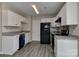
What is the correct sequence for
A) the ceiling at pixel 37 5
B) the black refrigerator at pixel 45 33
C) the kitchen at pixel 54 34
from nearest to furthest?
the kitchen at pixel 54 34, the ceiling at pixel 37 5, the black refrigerator at pixel 45 33

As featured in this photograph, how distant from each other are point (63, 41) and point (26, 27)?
239 inches

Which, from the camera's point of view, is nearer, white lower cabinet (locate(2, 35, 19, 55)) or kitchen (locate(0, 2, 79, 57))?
kitchen (locate(0, 2, 79, 57))

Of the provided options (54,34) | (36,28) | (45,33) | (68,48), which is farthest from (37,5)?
(36,28)

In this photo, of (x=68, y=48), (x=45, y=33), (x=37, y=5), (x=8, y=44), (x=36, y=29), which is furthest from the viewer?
(x=36, y=29)

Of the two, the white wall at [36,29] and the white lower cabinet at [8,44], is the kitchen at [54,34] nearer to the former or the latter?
the white lower cabinet at [8,44]

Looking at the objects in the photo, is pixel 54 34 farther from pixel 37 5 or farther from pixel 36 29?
pixel 36 29

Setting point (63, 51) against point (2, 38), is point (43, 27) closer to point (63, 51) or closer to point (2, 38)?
point (2, 38)

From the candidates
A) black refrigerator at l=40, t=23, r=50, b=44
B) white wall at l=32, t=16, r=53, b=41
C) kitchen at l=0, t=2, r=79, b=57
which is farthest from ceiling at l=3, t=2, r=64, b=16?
white wall at l=32, t=16, r=53, b=41

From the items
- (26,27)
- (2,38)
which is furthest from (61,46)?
(26,27)

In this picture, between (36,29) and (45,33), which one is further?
(36,29)

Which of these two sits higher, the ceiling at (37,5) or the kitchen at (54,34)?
the ceiling at (37,5)

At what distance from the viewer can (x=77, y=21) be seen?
3.30 meters

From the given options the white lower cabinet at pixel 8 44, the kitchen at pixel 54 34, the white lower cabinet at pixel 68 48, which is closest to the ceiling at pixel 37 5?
the kitchen at pixel 54 34

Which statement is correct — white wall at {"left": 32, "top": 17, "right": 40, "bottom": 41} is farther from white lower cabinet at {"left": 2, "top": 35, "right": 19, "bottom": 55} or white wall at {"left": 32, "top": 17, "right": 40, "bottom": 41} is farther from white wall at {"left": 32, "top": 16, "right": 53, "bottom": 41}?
white lower cabinet at {"left": 2, "top": 35, "right": 19, "bottom": 55}
